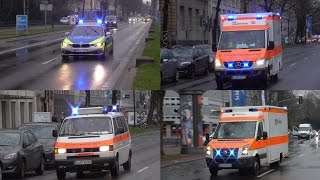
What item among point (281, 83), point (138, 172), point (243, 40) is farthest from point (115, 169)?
point (281, 83)

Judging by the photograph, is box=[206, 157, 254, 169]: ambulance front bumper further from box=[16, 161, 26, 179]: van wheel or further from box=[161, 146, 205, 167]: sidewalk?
box=[16, 161, 26, 179]: van wheel

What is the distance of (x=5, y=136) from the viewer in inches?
577

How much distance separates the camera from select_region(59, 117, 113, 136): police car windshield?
1380 centimetres

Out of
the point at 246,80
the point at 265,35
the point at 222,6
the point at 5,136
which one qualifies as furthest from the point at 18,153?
the point at 222,6

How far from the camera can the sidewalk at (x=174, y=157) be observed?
18.3 metres

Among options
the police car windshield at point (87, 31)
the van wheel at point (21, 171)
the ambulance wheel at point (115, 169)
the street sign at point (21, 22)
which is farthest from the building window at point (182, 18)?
the street sign at point (21, 22)

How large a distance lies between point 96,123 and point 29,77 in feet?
11.2

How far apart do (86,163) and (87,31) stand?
9.77 m

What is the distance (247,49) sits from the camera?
16984 millimetres

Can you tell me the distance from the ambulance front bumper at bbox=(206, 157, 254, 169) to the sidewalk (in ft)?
7.22

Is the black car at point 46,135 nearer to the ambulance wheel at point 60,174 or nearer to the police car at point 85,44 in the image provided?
the police car at point 85,44

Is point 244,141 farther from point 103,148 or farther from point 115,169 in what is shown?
point 103,148

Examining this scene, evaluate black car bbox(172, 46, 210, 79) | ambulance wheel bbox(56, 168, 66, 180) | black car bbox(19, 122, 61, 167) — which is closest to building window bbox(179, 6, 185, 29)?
black car bbox(172, 46, 210, 79)

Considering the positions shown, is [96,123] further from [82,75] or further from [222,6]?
[222,6]
